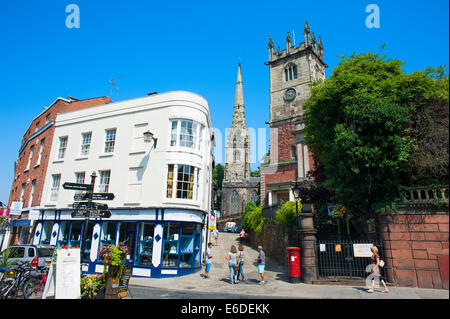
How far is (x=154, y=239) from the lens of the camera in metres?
14.0

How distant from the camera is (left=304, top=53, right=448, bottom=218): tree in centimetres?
991

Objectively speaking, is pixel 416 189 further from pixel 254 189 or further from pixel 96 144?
pixel 254 189

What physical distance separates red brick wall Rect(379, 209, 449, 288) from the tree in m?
0.84

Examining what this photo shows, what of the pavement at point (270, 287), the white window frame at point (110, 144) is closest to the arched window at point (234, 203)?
the pavement at point (270, 287)

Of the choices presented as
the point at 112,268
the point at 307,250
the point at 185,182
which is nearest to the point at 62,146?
the point at 185,182

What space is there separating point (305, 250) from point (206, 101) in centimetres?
1136

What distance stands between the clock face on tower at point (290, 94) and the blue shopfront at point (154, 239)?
24.1 metres

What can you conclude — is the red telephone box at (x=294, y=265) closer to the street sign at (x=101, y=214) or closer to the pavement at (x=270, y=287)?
the pavement at (x=270, y=287)

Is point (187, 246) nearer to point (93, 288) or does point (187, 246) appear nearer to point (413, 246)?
point (93, 288)

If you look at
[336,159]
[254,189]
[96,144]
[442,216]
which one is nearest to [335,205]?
[336,159]

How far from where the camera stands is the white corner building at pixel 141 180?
14.2 meters

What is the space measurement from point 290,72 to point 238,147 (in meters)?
42.5

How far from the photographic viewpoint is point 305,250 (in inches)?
439

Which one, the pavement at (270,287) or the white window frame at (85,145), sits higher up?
the white window frame at (85,145)
